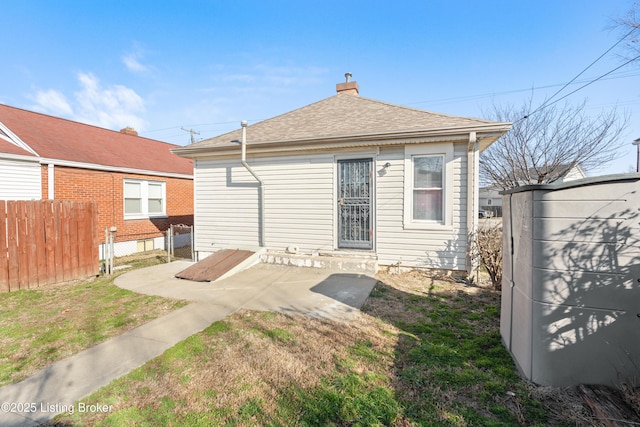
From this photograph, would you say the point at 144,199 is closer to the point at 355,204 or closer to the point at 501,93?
the point at 355,204

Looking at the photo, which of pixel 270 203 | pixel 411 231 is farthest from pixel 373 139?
pixel 270 203

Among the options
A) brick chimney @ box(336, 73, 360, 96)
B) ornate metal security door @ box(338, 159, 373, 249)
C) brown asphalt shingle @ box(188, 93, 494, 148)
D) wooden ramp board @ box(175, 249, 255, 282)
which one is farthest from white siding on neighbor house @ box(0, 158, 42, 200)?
brick chimney @ box(336, 73, 360, 96)

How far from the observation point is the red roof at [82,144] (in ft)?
30.4

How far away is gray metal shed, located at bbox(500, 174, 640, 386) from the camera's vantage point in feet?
7.72

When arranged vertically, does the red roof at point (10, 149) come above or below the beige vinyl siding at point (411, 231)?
above

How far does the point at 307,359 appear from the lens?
10.2 feet

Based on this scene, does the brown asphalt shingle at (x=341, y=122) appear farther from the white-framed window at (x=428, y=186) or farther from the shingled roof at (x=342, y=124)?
the white-framed window at (x=428, y=186)

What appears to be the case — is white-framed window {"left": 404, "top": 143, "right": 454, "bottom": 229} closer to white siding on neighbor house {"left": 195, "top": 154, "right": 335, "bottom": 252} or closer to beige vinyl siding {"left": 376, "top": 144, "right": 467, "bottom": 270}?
beige vinyl siding {"left": 376, "top": 144, "right": 467, "bottom": 270}

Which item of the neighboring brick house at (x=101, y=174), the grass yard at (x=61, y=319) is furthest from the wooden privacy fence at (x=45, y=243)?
the neighboring brick house at (x=101, y=174)

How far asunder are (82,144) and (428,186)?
12111 millimetres

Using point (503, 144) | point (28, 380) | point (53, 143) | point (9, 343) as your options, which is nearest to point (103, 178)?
point (53, 143)

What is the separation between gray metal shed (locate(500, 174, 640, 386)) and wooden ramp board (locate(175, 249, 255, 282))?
5.71 meters

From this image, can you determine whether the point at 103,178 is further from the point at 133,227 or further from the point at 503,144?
the point at 503,144

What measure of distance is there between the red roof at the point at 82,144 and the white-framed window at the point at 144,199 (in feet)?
2.07
